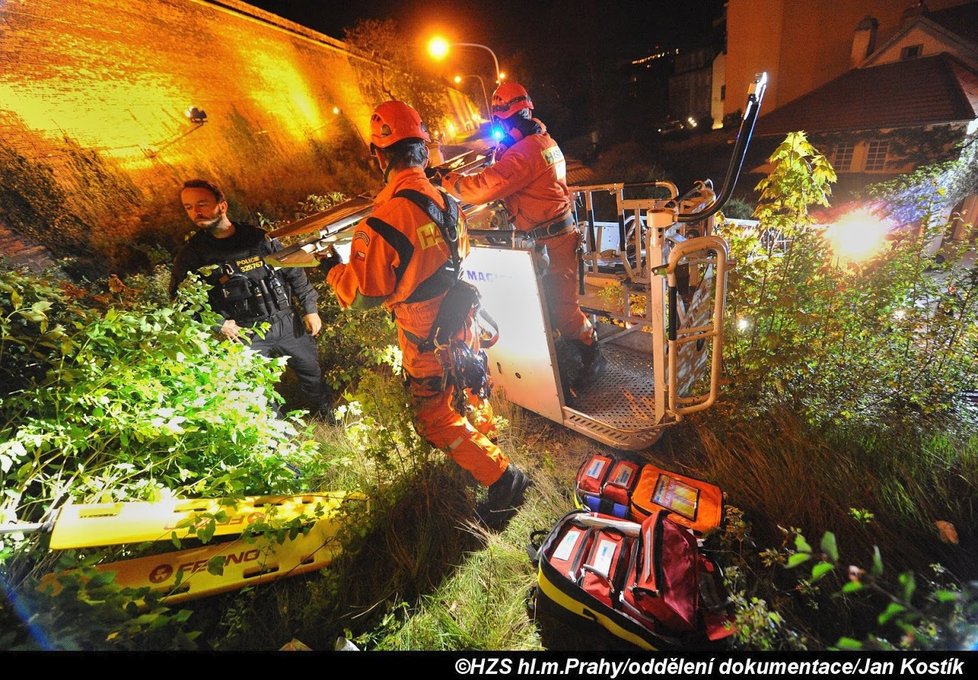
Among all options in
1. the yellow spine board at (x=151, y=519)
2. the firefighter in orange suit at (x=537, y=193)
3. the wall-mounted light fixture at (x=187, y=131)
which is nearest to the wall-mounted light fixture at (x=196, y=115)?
the wall-mounted light fixture at (x=187, y=131)

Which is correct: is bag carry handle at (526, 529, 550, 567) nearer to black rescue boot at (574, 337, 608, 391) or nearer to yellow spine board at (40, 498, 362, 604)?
yellow spine board at (40, 498, 362, 604)

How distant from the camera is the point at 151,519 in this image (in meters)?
1.98

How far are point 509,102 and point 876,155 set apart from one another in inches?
741

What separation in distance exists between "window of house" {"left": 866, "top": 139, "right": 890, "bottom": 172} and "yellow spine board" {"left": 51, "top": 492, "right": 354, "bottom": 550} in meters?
21.2

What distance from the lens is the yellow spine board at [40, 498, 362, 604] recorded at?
82.7 inches

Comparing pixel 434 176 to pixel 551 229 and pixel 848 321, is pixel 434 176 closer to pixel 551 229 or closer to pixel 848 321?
pixel 551 229

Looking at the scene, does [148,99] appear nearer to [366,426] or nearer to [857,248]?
[366,426]

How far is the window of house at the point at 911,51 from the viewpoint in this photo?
45.5 feet

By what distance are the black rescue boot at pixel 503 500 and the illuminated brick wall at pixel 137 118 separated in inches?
421

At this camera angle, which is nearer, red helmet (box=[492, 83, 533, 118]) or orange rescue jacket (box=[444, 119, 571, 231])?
orange rescue jacket (box=[444, 119, 571, 231])

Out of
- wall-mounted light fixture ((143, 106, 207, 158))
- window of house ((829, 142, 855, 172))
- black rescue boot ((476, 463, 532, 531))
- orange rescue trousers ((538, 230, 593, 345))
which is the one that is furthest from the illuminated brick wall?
window of house ((829, 142, 855, 172))

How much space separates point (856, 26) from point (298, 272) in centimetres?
2353

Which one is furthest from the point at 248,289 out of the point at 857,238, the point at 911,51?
the point at 911,51
